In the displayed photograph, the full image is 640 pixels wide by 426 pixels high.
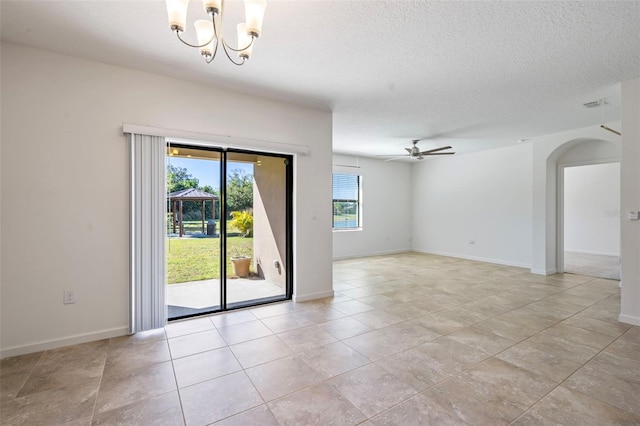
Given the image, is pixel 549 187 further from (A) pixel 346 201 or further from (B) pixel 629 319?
(A) pixel 346 201

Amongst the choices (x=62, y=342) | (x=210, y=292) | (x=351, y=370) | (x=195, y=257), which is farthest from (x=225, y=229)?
(x=351, y=370)

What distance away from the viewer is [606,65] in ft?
9.89

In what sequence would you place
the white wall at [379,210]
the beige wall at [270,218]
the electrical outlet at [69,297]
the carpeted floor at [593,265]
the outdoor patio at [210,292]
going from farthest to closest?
the white wall at [379,210] → the carpeted floor at [593,265] → the beige wall at [270,218] → the outdoor patio at [210,292] → the electrical outlet at [69,297]

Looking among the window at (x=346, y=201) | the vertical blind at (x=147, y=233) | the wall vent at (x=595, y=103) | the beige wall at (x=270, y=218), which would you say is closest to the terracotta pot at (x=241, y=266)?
the beige wall at (x=270, y=218)

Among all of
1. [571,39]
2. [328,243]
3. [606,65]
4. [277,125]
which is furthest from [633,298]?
[277,125]

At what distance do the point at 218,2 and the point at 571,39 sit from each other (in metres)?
2.97

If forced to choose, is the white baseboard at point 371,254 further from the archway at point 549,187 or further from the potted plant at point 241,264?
the potted plant at point 241,264

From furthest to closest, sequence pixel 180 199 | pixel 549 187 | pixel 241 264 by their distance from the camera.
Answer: pixel 549 187
pixel 241 264
pixel 180 199

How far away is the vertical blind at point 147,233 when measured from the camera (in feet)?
10.1

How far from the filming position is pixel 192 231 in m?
3.57

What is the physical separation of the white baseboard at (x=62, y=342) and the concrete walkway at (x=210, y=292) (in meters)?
0.63

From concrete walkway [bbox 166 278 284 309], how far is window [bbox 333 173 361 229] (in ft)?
12.7

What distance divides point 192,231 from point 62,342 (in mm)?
1578

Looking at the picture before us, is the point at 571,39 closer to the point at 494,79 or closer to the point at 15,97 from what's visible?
the point at 494,79
